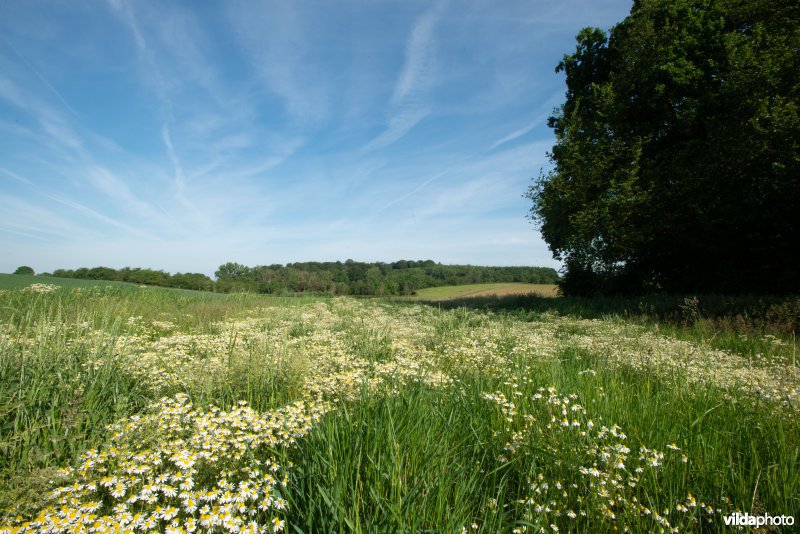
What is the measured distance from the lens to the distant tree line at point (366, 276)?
54656mm

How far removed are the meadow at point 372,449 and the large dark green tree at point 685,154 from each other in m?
13.8

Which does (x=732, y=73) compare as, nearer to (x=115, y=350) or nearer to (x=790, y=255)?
(x=790, y=255)

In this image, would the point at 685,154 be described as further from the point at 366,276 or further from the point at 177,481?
the point at 366,276

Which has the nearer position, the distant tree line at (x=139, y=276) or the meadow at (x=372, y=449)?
the meadow at (x=372, y=449)

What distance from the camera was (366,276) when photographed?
235ft

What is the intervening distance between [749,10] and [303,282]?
177ft

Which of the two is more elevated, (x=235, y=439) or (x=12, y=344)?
(x=12, y=344)

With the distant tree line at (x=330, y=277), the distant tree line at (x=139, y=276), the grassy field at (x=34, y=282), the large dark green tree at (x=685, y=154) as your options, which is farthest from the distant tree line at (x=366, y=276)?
the large dark green tree at (x=685, y=154)

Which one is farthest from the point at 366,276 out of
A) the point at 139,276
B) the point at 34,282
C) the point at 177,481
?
the point at 177,481

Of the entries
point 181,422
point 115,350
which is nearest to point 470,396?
point 181,422

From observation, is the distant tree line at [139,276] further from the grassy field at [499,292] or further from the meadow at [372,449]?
the meadow at [372,449]

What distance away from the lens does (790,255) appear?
14578 millimetres

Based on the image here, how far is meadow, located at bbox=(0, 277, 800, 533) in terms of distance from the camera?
7.34 ft

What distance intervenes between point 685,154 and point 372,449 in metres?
20.5
